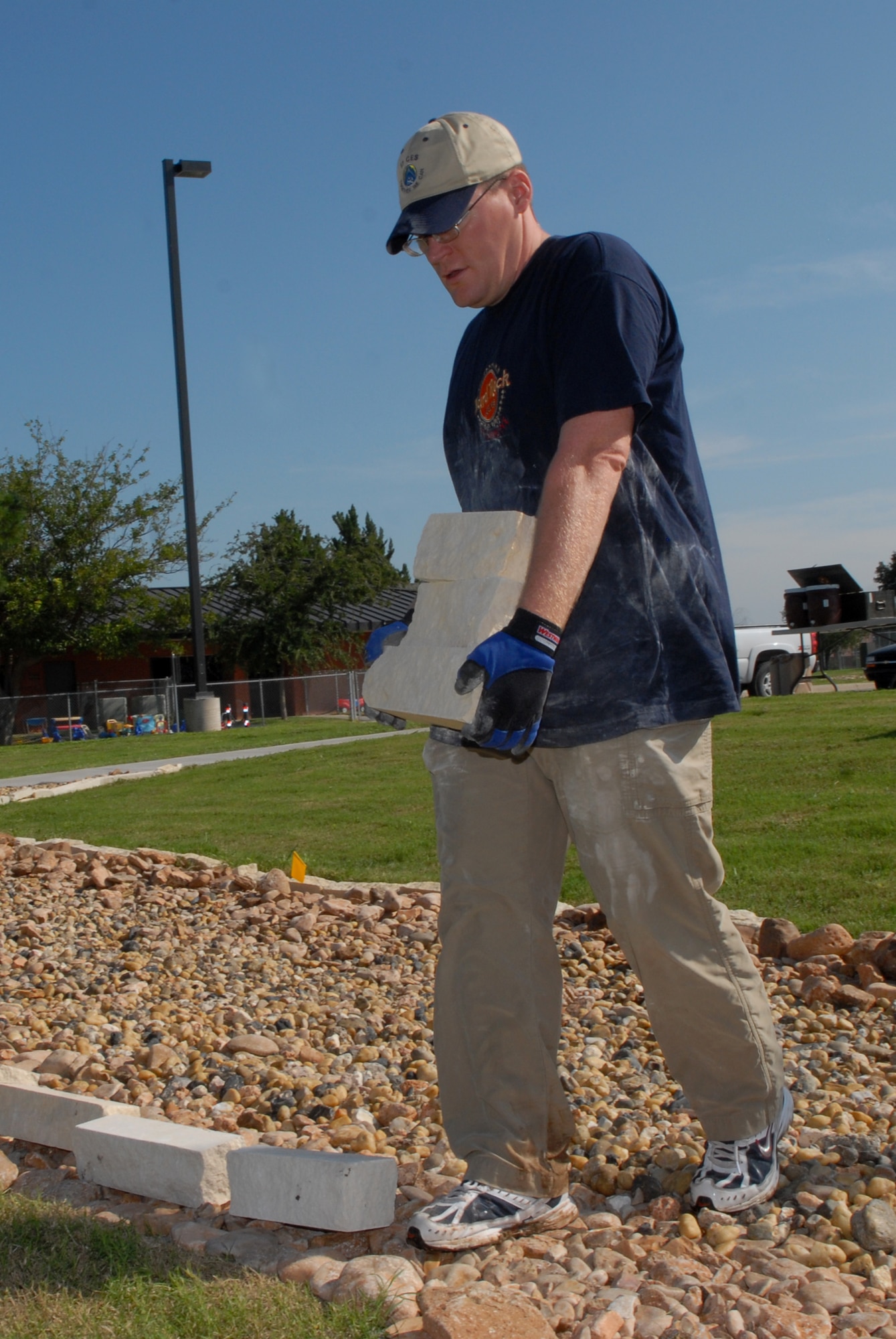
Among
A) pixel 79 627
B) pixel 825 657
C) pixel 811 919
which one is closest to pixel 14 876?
pixel 811 919

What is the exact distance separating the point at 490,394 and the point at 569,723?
69 centimetres

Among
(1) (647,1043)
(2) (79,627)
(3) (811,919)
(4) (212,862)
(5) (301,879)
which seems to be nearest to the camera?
(1) (647,1043)

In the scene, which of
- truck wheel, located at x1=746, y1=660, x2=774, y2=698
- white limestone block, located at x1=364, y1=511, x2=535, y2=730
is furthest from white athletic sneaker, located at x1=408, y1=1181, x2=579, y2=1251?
truck wheel, located at x1=746, y1=660, x2=774, y2=698

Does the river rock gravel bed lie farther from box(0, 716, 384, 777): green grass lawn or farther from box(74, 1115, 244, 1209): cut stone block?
box(0, 716, 384, 777): green grass lawn

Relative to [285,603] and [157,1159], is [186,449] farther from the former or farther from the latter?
[157,1159]

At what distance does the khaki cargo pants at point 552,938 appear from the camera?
7.24ft

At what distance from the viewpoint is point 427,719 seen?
220 centimetres

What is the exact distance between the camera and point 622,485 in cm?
225

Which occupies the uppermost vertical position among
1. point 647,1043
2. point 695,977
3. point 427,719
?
point 427,719

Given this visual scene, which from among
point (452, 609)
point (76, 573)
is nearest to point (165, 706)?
point (76, 573)

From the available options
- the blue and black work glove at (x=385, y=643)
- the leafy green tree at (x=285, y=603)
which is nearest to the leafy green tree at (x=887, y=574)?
the leafy green tree at (x=285, y=603)

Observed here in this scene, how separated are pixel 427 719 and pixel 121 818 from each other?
7483 mm

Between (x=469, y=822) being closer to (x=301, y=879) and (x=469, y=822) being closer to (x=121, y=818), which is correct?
(x=301, y=879)

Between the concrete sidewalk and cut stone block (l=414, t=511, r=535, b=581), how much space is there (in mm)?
10932
